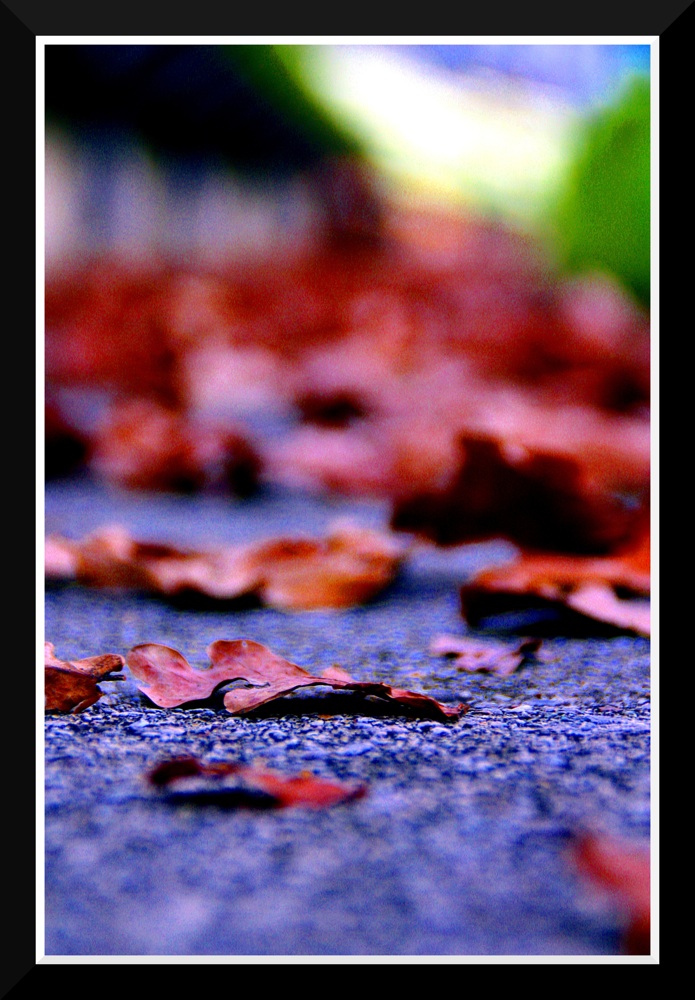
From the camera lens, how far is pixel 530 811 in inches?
16.9

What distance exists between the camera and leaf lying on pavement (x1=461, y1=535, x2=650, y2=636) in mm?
656

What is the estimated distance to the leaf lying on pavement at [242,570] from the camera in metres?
0.73

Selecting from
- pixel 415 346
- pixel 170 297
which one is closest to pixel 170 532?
pixel 415 346

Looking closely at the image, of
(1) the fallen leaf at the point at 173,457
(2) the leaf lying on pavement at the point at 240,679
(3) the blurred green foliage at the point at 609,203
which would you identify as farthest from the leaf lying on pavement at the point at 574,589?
(3) the blurred green foliage at the point at 609,203

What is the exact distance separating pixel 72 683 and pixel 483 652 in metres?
0.26

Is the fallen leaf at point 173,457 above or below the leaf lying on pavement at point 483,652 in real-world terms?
above

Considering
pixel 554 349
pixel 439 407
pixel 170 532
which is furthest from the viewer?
pixel 554 349

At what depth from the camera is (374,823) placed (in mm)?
416

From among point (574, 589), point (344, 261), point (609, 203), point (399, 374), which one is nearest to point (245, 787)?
point (574, 589)

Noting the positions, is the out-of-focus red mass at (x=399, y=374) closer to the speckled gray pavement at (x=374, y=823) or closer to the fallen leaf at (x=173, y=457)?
the fallen leaf at (x=173, y=457)

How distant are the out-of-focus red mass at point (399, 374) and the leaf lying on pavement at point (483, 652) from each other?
5.2 inches
